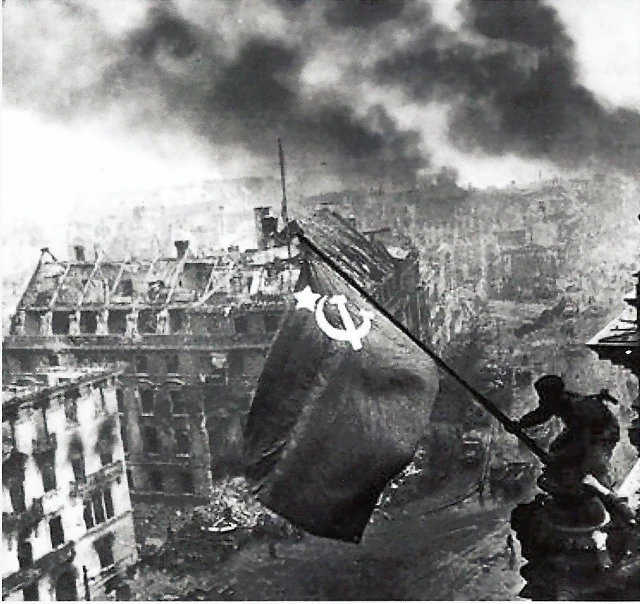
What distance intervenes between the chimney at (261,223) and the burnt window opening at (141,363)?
75 cm

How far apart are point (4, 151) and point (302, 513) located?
2.20 m

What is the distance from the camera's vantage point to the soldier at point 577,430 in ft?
13.6


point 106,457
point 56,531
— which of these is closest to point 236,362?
point 106,457

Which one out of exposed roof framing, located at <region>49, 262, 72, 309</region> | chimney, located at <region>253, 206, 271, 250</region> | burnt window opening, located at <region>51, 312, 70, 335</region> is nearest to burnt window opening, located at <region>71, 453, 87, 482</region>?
burnt window opening, located at <region>51, 312, 70, 335</region>

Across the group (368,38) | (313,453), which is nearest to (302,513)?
(313,453)

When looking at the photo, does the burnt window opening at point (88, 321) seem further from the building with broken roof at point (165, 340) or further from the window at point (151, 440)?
the window at point (151, 440)

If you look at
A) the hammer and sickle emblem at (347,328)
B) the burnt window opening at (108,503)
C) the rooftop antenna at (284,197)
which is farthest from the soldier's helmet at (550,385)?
the burnt window opening at (108,503)

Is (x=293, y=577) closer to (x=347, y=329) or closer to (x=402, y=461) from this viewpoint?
(x=402, y=461)

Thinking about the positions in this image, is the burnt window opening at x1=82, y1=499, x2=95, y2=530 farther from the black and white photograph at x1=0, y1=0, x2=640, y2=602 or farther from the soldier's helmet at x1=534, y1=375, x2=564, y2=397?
the soldier's helmet at x1=534, y1=375, x2=564, y2=397

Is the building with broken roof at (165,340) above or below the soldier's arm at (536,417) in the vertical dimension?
above

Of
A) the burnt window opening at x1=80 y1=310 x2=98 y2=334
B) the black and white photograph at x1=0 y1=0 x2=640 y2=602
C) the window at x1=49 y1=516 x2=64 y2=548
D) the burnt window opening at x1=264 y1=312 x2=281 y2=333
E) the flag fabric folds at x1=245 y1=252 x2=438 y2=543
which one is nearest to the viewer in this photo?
the flag fabric folds at x1=245 y1=252 x2=438 y2=543

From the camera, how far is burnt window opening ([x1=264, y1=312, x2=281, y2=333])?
441 centimetres

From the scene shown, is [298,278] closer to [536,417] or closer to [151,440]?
[151,440]

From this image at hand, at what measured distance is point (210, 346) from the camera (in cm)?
454
